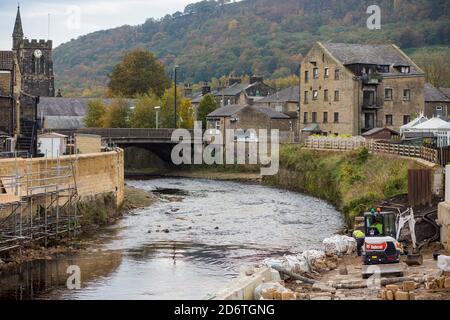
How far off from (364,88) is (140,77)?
165ft

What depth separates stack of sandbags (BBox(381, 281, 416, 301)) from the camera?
26.9 m

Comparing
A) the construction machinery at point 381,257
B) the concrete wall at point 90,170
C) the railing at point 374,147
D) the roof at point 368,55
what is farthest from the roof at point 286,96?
the construction machinery at point 381,257

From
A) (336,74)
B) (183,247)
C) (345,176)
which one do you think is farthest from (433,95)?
(183,247)

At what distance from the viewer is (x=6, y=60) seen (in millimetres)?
64062

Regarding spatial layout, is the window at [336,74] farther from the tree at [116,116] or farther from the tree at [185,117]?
the tree at [116,116]

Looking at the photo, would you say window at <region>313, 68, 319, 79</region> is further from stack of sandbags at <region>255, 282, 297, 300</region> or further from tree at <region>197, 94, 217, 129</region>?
stack of sandbags at <region>255, 282, 297, 300</region>

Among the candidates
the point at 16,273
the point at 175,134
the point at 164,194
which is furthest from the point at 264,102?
the point at 16,273

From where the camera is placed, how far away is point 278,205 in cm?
6406

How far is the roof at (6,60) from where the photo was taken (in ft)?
206

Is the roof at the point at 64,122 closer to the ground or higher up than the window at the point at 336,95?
closer to the ground

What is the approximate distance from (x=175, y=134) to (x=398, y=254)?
66.0 meters

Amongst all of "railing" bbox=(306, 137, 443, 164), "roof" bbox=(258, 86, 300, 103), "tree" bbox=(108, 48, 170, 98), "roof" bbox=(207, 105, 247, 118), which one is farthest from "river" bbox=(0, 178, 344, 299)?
"tree" bbox=(108, 48, 170, 98)

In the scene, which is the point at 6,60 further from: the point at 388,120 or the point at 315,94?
the point at 388,120

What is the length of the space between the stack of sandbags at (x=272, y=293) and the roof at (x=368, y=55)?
64.8 m
